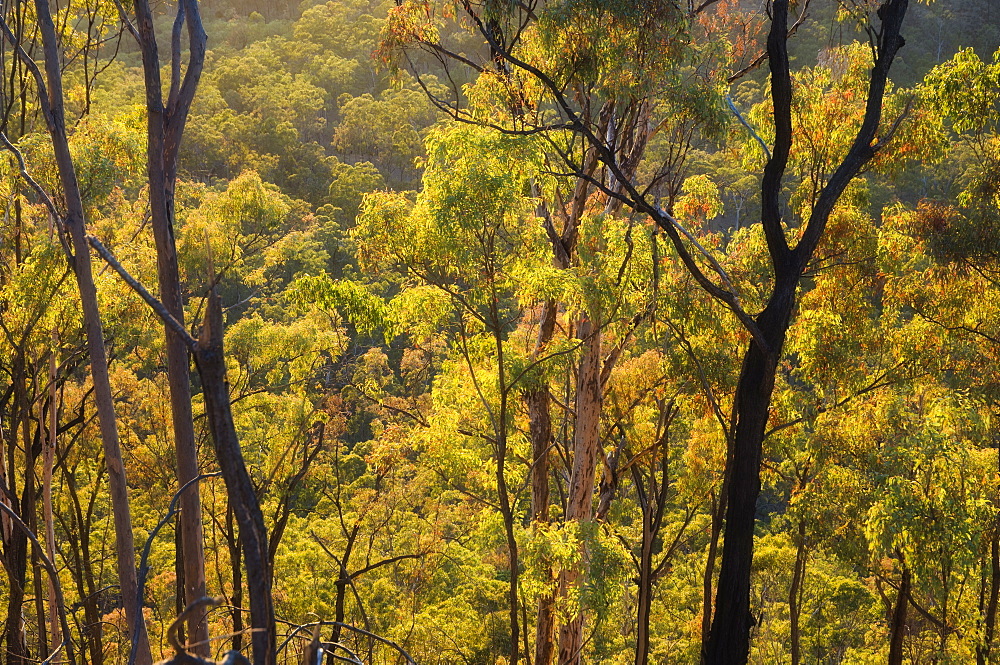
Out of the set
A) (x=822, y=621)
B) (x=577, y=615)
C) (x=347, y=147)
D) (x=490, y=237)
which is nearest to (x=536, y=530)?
(x=577, y=615)

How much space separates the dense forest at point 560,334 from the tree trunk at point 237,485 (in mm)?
1947

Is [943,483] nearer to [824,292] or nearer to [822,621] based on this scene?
[824,292]

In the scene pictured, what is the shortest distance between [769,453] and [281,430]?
5858 mm

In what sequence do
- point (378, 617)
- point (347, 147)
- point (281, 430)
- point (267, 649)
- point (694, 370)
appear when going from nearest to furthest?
point (267, 649) < point (694, 370) < point (281, 430) < point (378, 617) < point (347, 147)

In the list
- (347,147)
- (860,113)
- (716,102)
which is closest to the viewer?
(716,102)

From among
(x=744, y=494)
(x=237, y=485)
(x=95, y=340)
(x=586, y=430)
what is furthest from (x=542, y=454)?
(x=237, y=485)

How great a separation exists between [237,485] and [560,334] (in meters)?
7.58

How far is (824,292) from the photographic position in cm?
928

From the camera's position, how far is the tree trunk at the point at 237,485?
1498 mm

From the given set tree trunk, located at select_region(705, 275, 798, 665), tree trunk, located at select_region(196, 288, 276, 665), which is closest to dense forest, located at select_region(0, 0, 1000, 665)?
tree trunk, located at select_region(705, 275, 798, 665)

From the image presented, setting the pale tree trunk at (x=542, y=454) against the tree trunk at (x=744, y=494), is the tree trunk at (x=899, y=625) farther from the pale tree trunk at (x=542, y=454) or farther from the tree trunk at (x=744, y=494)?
the tree trunk at (x=744, y=494)

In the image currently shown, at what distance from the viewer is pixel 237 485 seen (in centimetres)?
153

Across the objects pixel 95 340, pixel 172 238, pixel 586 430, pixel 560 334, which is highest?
pixel 560 334

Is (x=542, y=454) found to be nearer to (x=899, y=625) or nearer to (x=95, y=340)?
(x=899, y=625)
